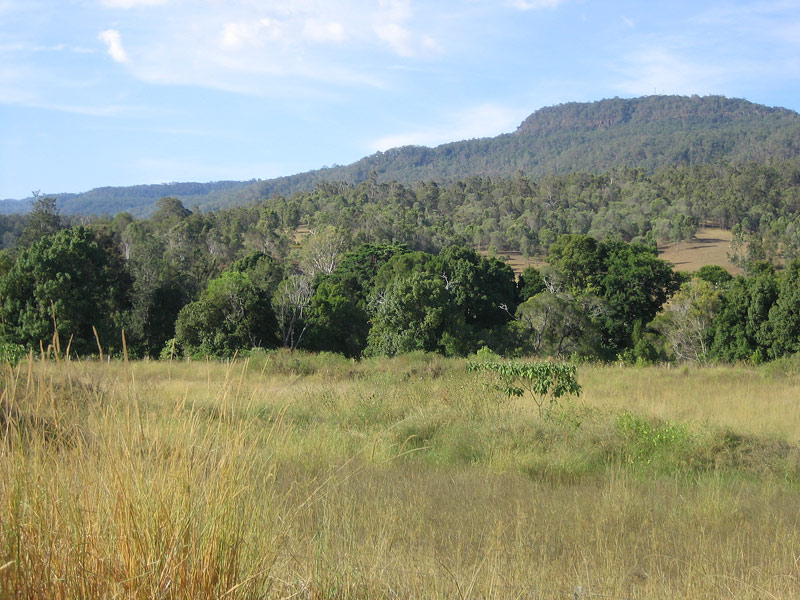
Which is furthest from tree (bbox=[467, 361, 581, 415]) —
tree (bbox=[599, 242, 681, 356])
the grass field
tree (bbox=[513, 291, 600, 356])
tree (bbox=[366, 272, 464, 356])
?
the grass field

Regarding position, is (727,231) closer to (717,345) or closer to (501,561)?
(717,345)

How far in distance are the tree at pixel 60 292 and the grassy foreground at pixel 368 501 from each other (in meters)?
23.2

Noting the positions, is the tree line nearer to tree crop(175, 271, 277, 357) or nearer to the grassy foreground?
tree crop(175, 271, 277, 357)

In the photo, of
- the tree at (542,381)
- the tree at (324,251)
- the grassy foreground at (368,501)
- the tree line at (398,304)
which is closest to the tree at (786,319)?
the tree line at (398,304)

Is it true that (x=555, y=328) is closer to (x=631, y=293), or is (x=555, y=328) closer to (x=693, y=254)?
(x=631, y=293)

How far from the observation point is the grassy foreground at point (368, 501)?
214 cm

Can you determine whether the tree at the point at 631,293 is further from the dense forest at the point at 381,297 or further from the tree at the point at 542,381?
the tree at the point at 542,381

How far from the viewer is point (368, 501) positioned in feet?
15.4

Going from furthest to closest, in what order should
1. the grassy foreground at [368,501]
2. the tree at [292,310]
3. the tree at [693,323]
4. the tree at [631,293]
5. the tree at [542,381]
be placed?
the tree at [631,293] → the tree at [693,323] → the tree at [292,310] → the tree at [542,381] → the grassy foreground at [368,501]

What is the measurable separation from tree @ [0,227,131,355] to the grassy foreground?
23.2m

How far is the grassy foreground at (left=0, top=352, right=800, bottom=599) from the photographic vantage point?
7.01 feet

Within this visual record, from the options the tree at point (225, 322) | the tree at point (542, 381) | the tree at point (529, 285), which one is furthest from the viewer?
the tree at point (529, 285)

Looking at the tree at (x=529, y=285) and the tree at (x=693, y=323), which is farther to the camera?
the tree at (x=529, y=285)

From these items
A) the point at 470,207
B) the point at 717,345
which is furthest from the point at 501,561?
the point at 470,207
